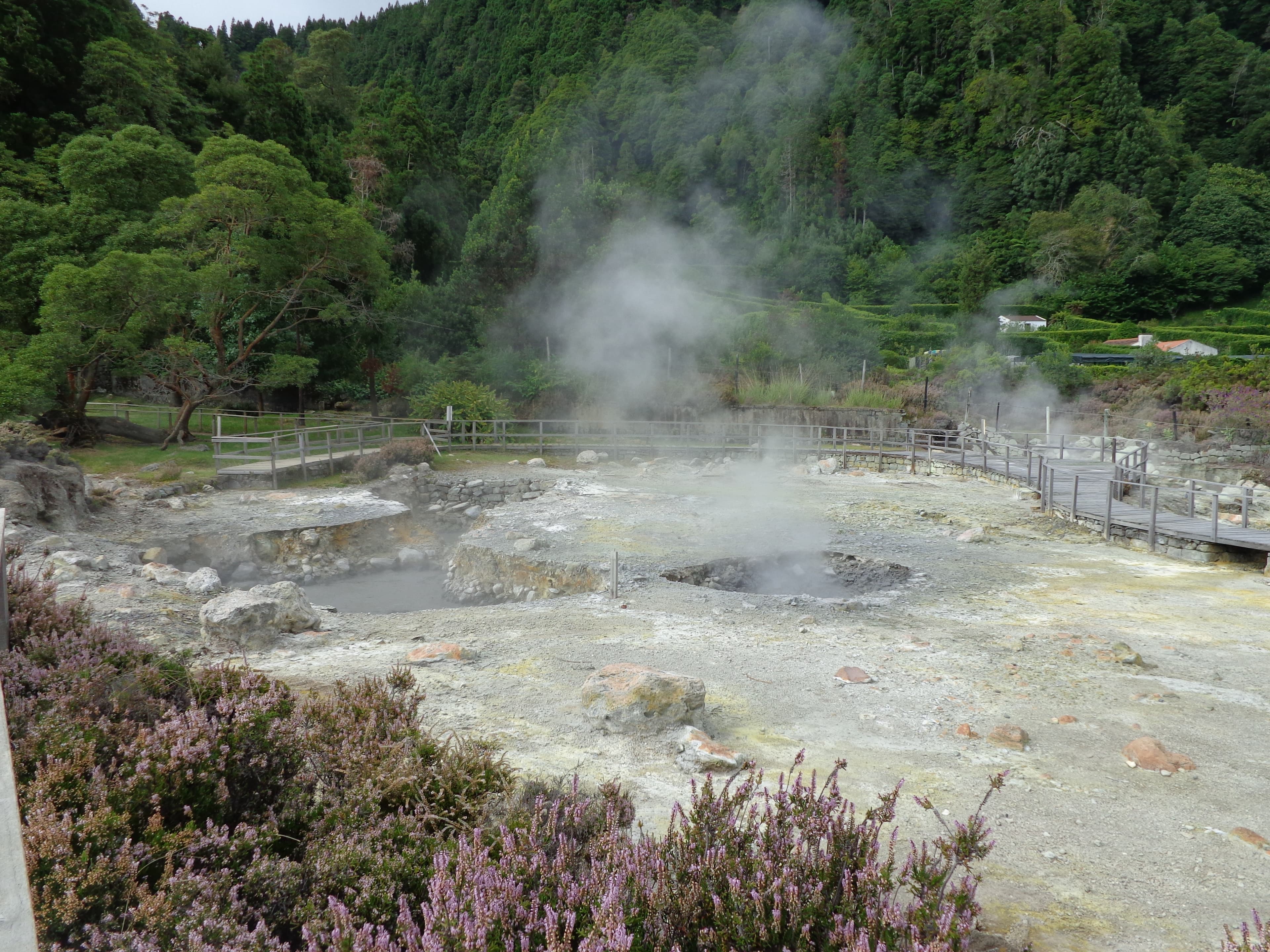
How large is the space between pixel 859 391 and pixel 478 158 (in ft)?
123

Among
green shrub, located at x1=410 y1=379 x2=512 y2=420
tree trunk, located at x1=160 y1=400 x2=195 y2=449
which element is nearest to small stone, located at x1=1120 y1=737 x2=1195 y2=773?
green shrub, located at x1=410 y1=379 x2=512 y2=420

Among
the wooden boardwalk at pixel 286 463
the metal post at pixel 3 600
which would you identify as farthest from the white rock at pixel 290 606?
the wooden boardwalk at pixel 286 463

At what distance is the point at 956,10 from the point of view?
7475 centimetres

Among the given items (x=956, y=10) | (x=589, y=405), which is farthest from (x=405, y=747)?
(x=956, y=10)

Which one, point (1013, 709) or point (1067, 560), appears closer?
point (1013, 709)

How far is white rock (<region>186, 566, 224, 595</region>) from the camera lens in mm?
8289

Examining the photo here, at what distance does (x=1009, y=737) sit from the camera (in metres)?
4.60

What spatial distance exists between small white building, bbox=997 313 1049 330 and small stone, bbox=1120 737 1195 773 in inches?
1634

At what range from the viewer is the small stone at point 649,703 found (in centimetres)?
462

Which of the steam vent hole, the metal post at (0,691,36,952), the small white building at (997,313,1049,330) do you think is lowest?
the steam vent hole

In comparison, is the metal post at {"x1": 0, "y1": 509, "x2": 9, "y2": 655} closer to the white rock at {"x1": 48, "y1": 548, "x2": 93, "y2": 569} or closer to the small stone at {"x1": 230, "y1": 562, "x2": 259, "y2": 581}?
the white rock at {"x1": 48, "y1": 548, "x2": 93, "y2": 569}

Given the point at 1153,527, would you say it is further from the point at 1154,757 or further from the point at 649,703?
the point at 649,703

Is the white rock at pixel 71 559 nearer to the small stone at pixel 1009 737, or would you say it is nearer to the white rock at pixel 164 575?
the white rock at pixel 164 575

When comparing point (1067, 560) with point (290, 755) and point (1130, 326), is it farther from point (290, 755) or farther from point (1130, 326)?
point (1130, 326)
